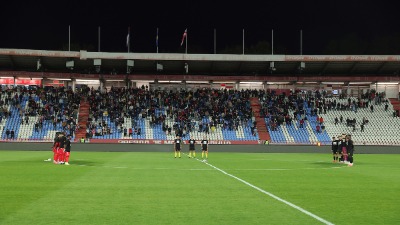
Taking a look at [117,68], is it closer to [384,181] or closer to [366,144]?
[366,144]

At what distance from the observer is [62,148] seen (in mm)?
30094

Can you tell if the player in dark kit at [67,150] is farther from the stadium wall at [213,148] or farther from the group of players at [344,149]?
the stadium wall at [213,148]

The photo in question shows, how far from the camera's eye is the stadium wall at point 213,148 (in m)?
55.5

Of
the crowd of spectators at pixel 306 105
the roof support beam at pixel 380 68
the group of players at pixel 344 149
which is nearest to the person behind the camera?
the group of players at pixel 344 149

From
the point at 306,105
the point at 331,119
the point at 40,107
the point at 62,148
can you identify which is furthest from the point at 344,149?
the point at 40,107

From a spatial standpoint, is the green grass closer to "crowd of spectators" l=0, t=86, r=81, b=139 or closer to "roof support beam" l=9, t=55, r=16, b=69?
"crowd of spectators" l=0, t=86, r=81, b=139

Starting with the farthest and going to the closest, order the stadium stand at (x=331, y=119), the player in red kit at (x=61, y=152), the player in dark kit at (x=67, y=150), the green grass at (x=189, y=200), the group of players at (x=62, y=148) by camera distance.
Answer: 1. the stadium stand at (x=331, y=119)
2. the player in red kit at (x=61, y=152)
3. the group of players at (x=62, y=148)
4. the player in dark kit at (x=67, y=150)
5. the green grass at (x=189, y=200)

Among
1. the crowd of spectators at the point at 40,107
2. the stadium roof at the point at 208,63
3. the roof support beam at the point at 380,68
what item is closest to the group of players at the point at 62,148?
the crowd of spectators at the point at 40,107

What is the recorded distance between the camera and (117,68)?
242 ft

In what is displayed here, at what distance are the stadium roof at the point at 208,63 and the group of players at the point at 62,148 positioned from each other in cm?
3758

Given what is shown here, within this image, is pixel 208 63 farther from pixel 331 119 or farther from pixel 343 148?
pixel 343 148

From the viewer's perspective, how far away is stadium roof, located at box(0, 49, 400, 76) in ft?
222

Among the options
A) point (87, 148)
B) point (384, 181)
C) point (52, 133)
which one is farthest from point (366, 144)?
point (384, 181)

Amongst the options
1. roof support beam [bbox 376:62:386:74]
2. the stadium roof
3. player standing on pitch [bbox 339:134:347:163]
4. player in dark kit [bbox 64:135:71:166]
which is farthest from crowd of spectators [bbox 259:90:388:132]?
player in dark kit [bbox 64:135:71:166]
